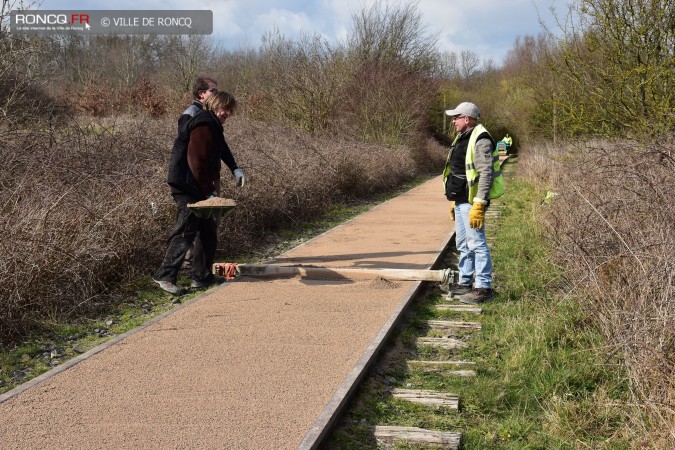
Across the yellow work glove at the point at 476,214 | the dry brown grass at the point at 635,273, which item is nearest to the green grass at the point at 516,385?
the dry brown grass at the point at 635,273

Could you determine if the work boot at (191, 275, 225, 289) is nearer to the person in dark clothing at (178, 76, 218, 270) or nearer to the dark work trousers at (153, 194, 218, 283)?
the dark work trousers at (153, 194, 218, 283)

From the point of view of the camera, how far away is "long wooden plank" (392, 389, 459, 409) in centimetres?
463

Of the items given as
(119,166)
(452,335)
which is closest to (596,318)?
(452,335)

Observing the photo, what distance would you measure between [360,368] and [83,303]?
3.28 m

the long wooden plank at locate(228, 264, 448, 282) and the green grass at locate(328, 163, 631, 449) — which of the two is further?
the long wooden plank at locate(228, 264, 448, 282)

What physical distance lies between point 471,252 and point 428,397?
307cm

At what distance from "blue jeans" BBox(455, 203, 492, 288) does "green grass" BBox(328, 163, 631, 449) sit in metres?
0.33

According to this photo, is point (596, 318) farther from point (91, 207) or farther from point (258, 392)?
point (91, 207)

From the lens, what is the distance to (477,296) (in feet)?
24.0

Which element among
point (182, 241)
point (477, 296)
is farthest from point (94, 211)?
point (477, 296)

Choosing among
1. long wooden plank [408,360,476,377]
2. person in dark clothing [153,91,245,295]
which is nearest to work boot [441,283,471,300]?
long wooden plank [408,360,476,377]

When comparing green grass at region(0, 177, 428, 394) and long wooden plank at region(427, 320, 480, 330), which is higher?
green grass at region(0, 177, 428, 394)

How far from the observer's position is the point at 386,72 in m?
31.9

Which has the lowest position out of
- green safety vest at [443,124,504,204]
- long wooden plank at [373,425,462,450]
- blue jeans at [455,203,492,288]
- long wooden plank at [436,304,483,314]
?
long wooden plank at [373,425,462,450]
